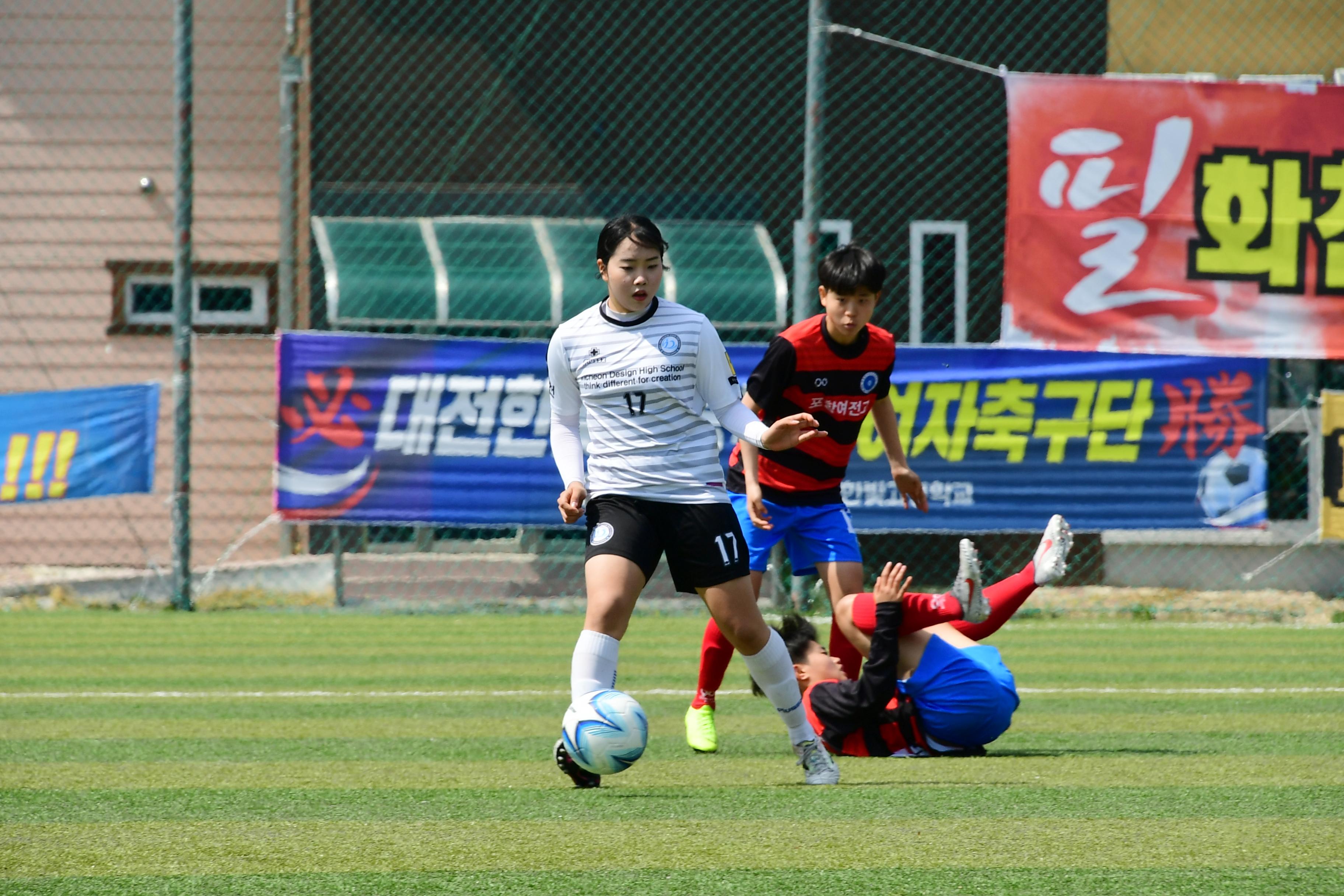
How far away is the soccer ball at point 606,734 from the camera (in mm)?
4926

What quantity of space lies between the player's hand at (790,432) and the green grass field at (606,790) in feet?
3.60

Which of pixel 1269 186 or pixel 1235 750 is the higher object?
pixel 1269 186

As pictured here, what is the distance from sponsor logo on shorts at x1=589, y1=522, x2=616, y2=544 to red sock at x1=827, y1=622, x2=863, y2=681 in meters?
1.84

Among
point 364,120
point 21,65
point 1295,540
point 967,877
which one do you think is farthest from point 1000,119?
point 967,877

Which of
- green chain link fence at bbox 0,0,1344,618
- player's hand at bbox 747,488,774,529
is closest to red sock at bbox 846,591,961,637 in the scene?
player's hand at bbox 747,488,774,529

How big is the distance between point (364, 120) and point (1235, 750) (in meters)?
10.9

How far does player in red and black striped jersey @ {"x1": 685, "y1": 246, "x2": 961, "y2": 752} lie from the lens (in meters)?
6.47

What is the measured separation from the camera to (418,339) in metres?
11.5

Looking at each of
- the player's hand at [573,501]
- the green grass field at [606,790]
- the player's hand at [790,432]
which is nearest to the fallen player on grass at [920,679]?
the green grass field at [606,790]

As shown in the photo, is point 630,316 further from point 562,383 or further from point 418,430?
point 418,430

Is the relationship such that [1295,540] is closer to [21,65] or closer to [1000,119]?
[1000,119]

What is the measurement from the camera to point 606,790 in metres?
5.23

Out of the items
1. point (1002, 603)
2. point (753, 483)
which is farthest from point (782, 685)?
point (1002, 603)

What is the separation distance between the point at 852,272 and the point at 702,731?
6.18ft
